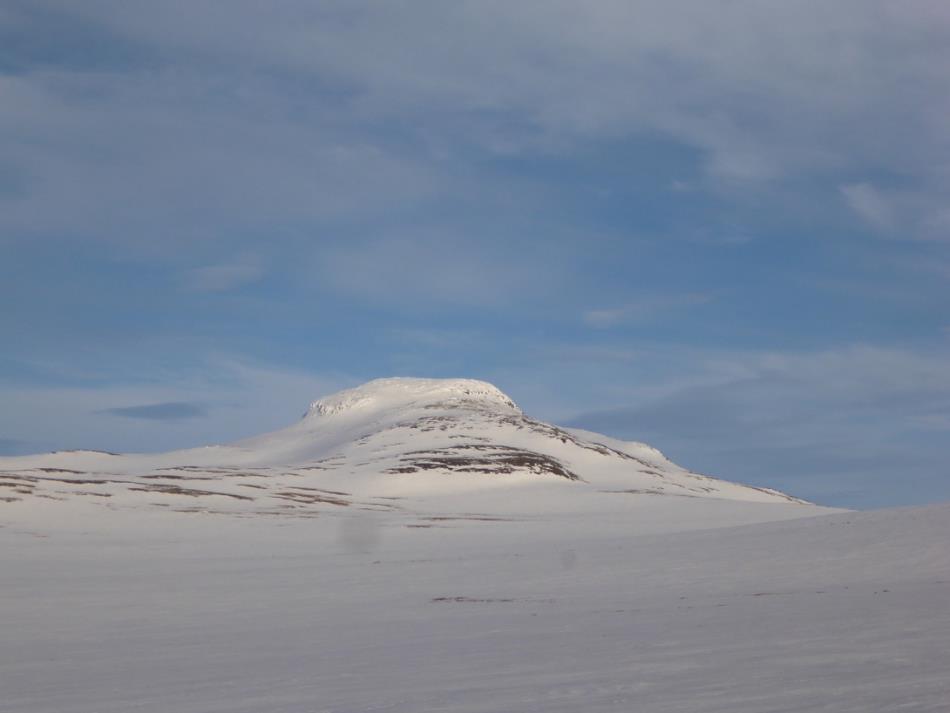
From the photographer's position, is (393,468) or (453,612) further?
(393,468)

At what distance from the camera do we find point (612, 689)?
34.9 feet

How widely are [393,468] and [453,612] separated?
Answer: 8528cm

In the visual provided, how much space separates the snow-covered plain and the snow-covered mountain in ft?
21.4

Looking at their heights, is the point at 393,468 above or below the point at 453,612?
above

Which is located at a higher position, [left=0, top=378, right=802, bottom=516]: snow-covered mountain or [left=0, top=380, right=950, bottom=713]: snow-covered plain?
[left=0, top=378, right=802, bottom=516]: snow-covered mountain

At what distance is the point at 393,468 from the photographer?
104812 mm

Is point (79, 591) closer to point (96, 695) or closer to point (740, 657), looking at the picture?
point (96, 695)

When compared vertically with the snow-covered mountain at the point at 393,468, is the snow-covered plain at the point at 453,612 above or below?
below

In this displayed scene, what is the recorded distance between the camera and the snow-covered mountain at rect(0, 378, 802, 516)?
68125 mm

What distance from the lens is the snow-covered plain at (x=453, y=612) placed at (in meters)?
11.1

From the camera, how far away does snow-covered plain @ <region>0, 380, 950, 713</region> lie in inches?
435

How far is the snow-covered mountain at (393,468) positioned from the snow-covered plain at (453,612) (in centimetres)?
652

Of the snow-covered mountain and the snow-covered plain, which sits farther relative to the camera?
the snow-covered mountain

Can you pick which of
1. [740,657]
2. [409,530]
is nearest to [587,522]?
[409,530]
